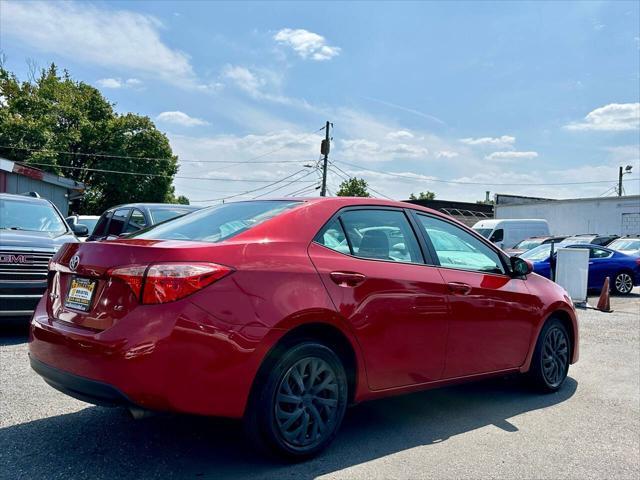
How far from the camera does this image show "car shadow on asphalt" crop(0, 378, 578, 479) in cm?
318

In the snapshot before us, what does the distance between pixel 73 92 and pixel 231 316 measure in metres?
49.0

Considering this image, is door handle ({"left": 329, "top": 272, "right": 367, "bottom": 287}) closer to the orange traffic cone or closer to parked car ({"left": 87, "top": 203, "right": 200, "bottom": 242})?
parked car ({"left": 87, "top": 203, "right": 200, "bottom": 242})

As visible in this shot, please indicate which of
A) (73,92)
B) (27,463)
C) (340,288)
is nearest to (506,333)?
(340,288)

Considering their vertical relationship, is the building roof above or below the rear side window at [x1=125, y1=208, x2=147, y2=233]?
above

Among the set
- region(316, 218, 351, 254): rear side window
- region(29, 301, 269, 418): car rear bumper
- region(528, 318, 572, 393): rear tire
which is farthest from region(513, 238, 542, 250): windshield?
region(29, 301, 269, 418): car rear bumper

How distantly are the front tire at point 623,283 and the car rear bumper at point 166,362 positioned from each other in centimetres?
1393

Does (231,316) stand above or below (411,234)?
below

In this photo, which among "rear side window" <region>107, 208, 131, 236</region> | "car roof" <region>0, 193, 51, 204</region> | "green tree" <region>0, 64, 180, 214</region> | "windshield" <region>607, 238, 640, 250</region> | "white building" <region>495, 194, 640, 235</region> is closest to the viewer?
"car roof" <region>0, 193, 51, 204</region>

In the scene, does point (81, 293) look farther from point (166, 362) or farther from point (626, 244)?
point (626, 244)

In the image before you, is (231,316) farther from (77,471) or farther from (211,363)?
(77,471)

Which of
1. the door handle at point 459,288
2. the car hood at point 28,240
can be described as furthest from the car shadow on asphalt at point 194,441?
the car hood at point 28,240

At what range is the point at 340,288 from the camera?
344 centimetres

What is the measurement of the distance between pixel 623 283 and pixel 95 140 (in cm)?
4104

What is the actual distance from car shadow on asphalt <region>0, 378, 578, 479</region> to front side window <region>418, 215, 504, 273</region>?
3.87ft
